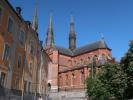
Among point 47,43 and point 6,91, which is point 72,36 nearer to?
point 47,43

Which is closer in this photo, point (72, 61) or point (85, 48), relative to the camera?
point (85, 48)

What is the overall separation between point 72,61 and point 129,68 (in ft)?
192

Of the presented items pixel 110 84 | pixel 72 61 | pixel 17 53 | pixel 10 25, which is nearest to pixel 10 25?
pixel 10 25

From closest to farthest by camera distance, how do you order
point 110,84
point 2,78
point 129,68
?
point 2,78 < point 129,68 < point 110,84

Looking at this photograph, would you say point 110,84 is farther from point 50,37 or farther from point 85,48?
point 50,37

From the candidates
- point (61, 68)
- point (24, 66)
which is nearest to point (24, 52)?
point (24, 66)

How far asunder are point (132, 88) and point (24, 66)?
1377 centimetres

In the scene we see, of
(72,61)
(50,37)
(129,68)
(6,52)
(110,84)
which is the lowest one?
(110,84)

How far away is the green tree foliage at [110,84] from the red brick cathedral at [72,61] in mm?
27912

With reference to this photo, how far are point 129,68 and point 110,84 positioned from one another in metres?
7.16

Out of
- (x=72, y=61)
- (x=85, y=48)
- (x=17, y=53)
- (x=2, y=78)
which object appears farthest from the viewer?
(x=72, y=61)

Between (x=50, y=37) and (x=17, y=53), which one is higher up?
(x=50, y=37)

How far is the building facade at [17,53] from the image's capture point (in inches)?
846

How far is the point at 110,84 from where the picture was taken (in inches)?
1155
